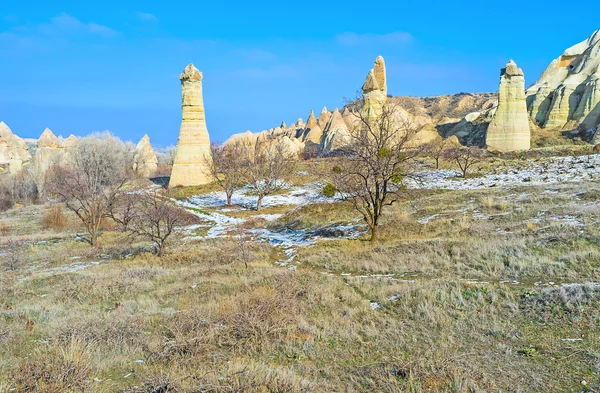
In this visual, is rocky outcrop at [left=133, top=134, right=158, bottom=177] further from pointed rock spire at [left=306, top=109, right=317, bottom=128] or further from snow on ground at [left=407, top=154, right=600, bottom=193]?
snow on ground at [left=407, top=154, right=600, bottom=193]

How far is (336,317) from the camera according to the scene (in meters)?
7.53

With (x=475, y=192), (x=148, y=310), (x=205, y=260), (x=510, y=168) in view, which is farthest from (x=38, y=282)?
(x=510, y=168)

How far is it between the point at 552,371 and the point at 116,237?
22676 mm

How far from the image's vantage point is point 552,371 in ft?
16.7

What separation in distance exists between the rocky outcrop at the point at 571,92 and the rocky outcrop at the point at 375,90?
79.3ft

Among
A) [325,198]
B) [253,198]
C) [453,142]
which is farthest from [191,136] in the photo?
[453,142]

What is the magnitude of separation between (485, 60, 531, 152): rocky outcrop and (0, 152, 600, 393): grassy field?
2745 centimetres

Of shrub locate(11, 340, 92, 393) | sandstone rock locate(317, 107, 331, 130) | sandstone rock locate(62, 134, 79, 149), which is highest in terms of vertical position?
sandstone rock locate(317, 107, 331, 130)

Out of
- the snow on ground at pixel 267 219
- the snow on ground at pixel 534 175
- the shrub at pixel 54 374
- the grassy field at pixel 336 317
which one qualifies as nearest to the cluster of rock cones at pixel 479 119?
the snow on ground at pixel 267 219

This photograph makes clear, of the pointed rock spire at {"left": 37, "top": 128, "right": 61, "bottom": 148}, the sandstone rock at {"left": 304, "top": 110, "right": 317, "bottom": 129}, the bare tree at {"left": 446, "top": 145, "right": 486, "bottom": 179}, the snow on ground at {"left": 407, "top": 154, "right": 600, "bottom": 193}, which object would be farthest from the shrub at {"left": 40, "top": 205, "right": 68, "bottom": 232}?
the sandstone rock at {"left": 304, "top": 110, "right": 317, "bottom": 129}

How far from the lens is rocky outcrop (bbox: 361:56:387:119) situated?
124ft

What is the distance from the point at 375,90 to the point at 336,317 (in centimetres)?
3497

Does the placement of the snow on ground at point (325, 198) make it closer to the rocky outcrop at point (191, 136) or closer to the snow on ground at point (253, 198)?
the snow on ground at point (253, 198)

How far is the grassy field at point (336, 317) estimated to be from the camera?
502 cm
